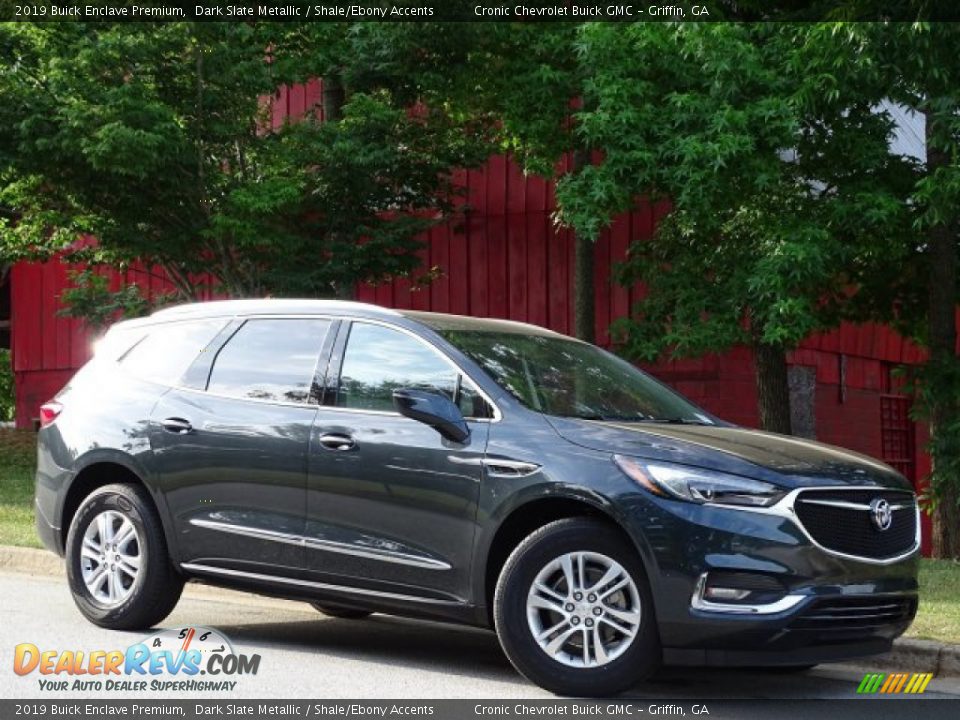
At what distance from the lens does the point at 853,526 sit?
Answer: 22.0 feet

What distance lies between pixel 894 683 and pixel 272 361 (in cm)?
373

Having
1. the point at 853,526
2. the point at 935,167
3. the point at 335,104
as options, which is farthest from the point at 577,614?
the point at 335,104

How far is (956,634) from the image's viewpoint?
27.6 feet

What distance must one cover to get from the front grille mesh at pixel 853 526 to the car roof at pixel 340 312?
2176mm

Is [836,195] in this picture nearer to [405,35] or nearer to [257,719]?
[405,35]

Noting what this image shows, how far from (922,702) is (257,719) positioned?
10.7 feet

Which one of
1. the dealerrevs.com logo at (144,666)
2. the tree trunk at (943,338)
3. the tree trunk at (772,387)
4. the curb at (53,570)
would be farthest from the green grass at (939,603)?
the curb at (53,570)

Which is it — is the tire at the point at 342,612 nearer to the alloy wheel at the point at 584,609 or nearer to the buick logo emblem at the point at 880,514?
the alloy wheel at the point at 584,609

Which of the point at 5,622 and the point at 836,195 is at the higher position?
the point at 836,195

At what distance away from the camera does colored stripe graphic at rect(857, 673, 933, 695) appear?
762 cm

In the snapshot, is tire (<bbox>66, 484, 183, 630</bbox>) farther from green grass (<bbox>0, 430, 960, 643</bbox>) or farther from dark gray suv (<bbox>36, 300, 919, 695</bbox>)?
green grass (<bbox>0, 430, 960, 643</bbox>)

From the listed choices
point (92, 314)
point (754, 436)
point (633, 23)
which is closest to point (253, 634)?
point (754, 436)

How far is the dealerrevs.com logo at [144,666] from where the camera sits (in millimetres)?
6945

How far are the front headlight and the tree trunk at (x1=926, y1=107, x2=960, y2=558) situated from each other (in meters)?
9.07
